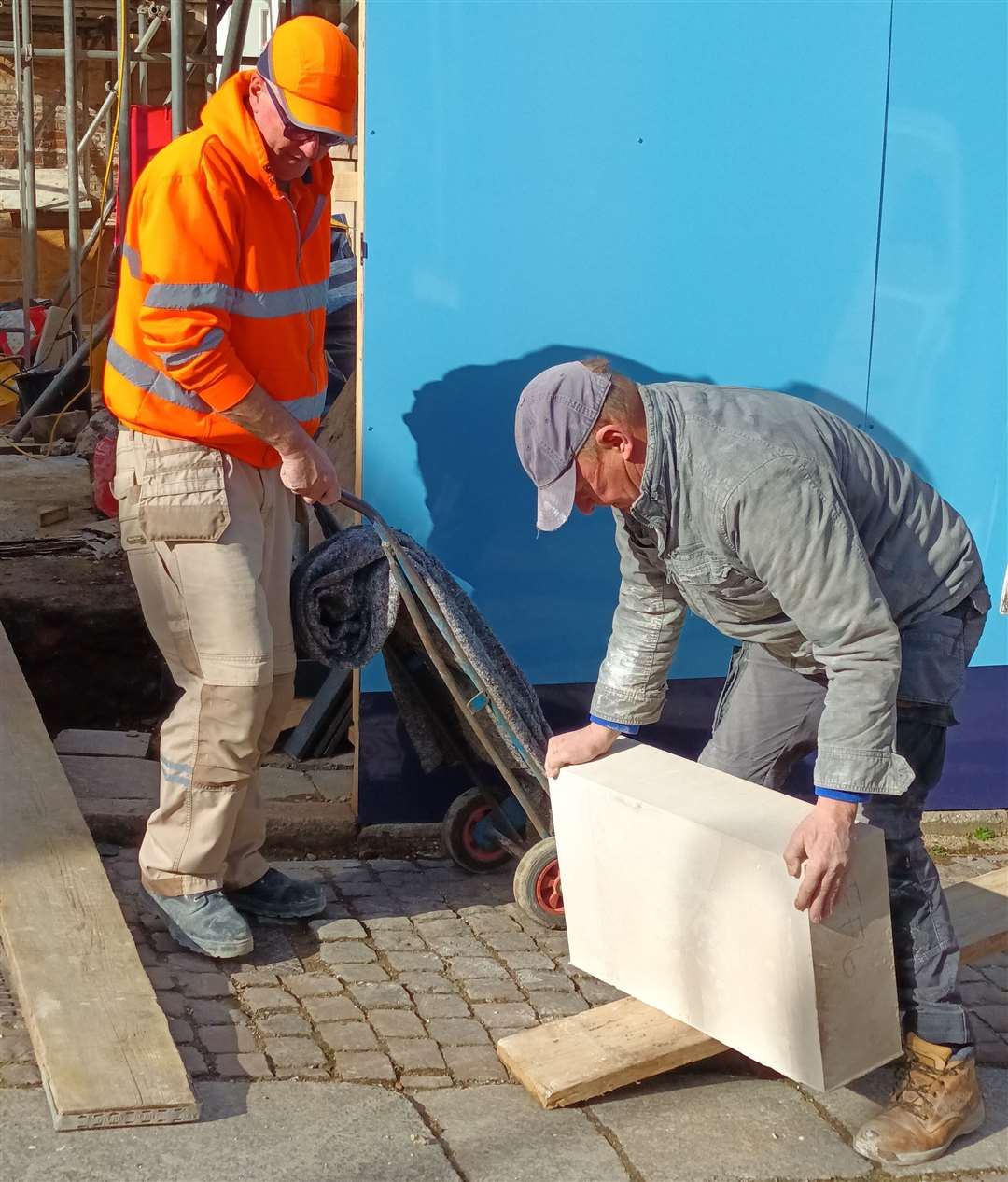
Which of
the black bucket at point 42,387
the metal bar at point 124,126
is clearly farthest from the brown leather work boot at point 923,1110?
the black bucket at point 42,387

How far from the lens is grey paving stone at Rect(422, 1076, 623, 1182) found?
2.88m

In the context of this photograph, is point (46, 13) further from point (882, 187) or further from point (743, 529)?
point (743, 529)

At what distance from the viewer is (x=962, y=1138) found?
3088 millimetres

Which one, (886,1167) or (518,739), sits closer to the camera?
(886,1167)

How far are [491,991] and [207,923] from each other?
29.9 inches

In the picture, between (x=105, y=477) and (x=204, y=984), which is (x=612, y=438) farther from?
(x=105, y=477)

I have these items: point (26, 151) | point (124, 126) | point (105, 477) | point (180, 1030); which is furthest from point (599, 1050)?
point (26, 151)

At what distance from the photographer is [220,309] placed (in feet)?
11.1

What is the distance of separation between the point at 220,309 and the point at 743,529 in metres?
1.47

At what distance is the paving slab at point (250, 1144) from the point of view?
2764mm

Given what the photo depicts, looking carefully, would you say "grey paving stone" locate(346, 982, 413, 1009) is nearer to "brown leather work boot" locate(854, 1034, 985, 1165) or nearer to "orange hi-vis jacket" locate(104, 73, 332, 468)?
"brown leather work boot" locate(854, 1034, 985, 1165)

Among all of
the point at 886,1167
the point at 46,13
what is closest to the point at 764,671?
the point at 886,1167

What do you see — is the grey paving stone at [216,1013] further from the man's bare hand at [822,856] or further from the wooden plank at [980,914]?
the wooden plank at [980,914]

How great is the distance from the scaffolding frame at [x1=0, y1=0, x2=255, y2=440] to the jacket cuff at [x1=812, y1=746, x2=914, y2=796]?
17.9ft
